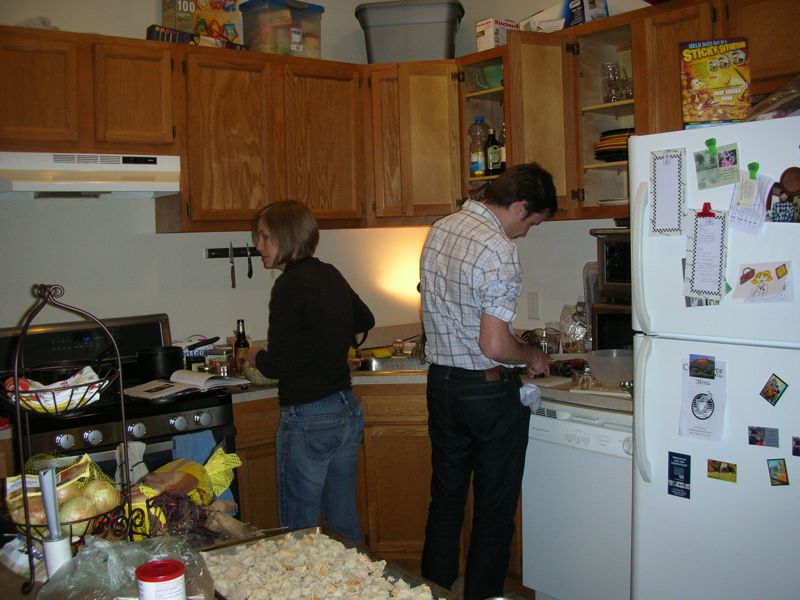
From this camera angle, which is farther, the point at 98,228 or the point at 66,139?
the point at 98,228

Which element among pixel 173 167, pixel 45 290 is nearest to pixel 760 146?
pixel 45 290

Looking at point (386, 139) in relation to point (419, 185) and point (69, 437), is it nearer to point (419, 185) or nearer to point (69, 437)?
point (419, 185)

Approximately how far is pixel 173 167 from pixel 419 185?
1018 mm

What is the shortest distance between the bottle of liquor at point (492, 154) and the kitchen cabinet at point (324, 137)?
0.54 m

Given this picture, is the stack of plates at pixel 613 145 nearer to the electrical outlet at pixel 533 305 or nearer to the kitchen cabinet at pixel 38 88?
the electrical outlet at pixel 533 305

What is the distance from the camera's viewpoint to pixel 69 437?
246 centimetres

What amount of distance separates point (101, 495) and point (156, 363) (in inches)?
71.8

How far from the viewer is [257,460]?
292 centimetres

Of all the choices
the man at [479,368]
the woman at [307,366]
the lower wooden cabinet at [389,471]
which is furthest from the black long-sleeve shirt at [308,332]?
the lower wooden cabinet at [389,471]

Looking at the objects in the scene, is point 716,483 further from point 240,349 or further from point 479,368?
point 240,349

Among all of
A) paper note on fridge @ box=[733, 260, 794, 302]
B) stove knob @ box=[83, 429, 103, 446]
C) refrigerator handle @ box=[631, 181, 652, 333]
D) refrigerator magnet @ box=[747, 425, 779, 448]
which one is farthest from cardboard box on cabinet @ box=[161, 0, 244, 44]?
refrigerator magnet @ box=[747, 425, 779, 448]

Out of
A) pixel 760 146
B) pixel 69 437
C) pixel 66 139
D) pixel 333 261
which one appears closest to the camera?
pixel 760 146

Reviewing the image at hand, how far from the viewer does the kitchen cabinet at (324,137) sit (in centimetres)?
321

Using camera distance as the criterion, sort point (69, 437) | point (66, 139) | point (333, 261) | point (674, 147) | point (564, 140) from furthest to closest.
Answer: point (333, 261) → point (564, 140) → point (66, 139) → point (69, 437) → point (674, 147)
